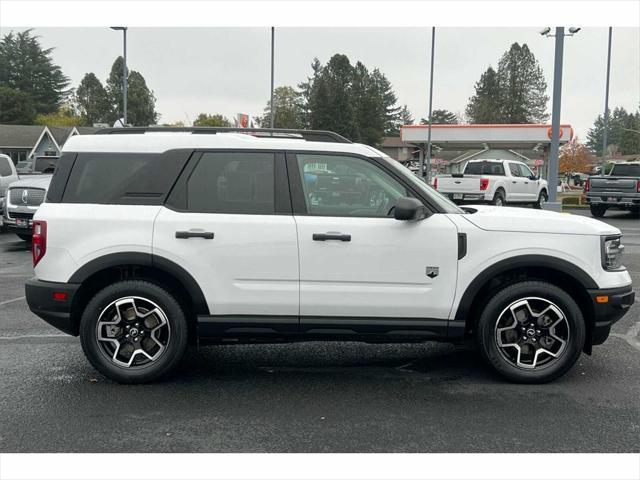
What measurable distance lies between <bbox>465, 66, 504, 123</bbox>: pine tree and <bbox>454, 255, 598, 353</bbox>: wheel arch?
3911 inches

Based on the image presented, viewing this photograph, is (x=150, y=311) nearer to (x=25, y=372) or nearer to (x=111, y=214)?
(x=111, y=214)

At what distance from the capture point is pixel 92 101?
107812 millimetres

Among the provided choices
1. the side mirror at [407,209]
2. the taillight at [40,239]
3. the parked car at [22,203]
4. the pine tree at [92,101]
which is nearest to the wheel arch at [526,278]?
the side mirror at [407,209]

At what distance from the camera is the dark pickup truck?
20359 mm

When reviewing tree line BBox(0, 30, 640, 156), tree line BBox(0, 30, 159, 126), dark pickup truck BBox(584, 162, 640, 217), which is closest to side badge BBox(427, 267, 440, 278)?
dark pickup truck BBox(584, 162, 640, 217)

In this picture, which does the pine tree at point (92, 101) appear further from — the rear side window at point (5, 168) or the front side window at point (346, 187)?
the front side window at point (346, 187)

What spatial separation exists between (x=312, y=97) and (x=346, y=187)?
82.0m

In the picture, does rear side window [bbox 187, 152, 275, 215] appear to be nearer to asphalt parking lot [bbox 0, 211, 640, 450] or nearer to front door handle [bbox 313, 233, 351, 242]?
front door handle [bbox 313, 233, 351, 242]

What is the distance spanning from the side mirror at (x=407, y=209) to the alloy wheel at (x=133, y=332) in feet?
6.32

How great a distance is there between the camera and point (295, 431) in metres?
4.08

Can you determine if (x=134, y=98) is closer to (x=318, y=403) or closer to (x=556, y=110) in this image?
(x=556, y=110)

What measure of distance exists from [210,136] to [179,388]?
1.96 meters

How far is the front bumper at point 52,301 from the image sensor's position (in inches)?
192

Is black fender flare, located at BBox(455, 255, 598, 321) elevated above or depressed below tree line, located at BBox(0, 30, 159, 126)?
below
